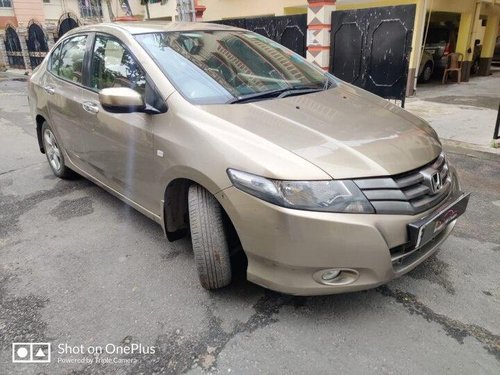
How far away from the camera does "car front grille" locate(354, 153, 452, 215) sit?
2.09m

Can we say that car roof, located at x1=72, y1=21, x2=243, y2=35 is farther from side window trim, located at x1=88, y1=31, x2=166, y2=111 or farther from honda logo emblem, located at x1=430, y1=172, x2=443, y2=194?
honda logo emblem, located at x1=430, y1=172, x2=443, y2=194

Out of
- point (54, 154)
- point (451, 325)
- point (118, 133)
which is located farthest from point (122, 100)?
point (54, 154)

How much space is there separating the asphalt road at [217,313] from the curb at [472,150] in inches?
79.1

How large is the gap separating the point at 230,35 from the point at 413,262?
7.73 feet

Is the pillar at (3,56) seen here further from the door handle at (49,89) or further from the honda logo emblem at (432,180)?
the honda logo emblem at (432,180)

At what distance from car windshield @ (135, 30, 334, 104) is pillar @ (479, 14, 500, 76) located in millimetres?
13571

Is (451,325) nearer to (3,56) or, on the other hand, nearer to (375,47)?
(375,47)

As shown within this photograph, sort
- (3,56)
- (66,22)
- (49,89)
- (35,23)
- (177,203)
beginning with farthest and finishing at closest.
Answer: (3,56) < (35,23) < (66,22) < (49,89) < (177,203)

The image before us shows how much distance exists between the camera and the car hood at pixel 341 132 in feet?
7.11

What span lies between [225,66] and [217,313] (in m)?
1.73

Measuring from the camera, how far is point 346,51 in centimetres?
817
